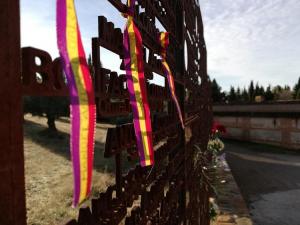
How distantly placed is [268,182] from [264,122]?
1095cm

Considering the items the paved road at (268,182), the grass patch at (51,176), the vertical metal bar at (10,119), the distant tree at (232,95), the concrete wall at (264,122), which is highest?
the distant tree at (232,95)

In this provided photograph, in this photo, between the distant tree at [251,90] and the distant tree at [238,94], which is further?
the distant tree at [238,94]

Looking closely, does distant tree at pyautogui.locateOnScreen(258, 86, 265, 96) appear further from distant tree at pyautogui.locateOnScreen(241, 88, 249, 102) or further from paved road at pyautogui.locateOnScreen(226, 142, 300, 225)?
paved road at pyautogui.locateOnScreen(226, 142, 300, 225)

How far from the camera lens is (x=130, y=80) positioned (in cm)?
105

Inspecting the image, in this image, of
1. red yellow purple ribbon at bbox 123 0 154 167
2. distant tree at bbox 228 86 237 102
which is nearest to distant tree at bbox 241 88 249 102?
distant tree at bbox 228 86 237 102

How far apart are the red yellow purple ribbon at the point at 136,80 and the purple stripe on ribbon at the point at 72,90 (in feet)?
1.41

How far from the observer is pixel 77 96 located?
62 centimetres

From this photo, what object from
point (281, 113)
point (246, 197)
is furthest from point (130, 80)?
point (281, 113)

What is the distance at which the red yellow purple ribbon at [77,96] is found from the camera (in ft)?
1.99

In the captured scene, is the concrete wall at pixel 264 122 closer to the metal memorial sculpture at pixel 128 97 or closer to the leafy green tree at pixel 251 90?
the leafy green tree at pixel 251 90

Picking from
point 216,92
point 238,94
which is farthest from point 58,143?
point 238,94

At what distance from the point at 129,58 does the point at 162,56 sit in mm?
657

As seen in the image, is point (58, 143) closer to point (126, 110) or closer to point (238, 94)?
point (126, 110)

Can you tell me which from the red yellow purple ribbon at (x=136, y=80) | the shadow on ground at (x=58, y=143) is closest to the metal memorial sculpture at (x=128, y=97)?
the red yellow purple ribbon at (x=136, y=80)
